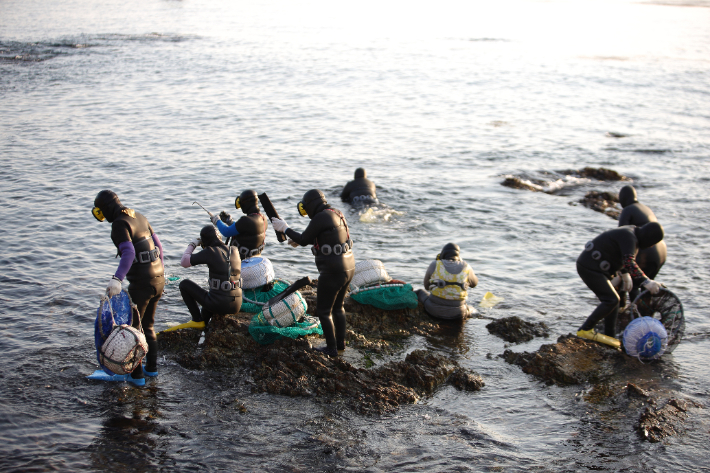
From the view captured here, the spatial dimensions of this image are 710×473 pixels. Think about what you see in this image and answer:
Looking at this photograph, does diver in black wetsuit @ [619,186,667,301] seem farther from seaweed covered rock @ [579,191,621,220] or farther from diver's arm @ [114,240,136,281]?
diver's arm @ [114,240,136,281]

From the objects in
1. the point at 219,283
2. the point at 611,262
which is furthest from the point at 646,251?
the point at 219,283

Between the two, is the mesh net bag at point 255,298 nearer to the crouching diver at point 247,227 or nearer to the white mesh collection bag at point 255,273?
the white mesh collection bag at point 255,273

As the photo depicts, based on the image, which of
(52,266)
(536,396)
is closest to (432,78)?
(52,266)

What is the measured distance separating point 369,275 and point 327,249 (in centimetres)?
188

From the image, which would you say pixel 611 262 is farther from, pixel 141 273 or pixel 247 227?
pixel 141 273

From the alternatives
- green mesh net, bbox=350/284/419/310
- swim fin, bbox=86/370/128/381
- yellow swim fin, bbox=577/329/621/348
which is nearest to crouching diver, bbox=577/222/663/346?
yellow swim fin, bbox=577/329/621/348

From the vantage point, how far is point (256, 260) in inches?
347

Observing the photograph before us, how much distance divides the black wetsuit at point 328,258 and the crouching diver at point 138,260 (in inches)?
63.9

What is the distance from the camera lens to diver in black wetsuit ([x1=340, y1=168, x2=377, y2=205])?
1476 centimetres

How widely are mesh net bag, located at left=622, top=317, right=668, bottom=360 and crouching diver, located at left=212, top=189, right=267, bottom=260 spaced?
5337mm

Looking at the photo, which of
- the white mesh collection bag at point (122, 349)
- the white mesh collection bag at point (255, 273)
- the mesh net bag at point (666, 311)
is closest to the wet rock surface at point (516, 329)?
the mesh net bag at point (666, 311)

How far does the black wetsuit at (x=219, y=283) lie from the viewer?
25.0ft

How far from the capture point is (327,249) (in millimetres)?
7324

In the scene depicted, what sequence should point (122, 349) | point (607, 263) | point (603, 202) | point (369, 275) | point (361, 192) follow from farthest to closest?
point (603, 202)
point (361, 192)
point (369, 275)
point (607, 263)
point (122, 349)
